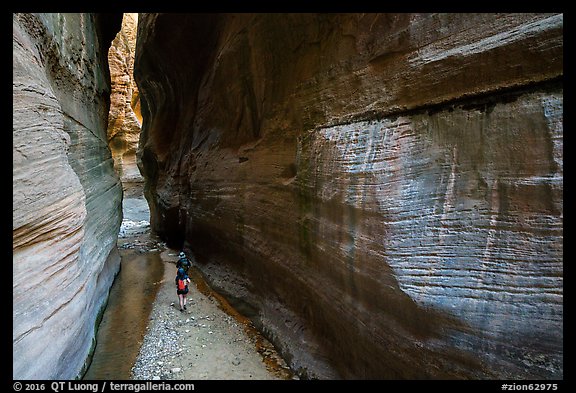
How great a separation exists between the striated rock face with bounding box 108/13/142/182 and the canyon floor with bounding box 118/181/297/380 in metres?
18.9

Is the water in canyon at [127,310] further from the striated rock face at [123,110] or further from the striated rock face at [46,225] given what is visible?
the striated rock face at [123,110]

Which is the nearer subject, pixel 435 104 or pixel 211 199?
pixel 435 104

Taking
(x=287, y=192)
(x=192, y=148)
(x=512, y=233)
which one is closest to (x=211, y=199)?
(x=192, y=148)

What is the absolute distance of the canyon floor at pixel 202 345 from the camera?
5215 mm

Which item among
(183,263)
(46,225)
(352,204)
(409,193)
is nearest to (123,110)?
(183,263)

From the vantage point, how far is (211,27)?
9945 mm

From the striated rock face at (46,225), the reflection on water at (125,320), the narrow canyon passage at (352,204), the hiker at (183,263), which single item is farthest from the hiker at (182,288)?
the striated rock face at (46,225)

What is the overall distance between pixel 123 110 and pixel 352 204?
24304 mm

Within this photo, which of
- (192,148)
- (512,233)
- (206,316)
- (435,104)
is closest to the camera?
(512,233)

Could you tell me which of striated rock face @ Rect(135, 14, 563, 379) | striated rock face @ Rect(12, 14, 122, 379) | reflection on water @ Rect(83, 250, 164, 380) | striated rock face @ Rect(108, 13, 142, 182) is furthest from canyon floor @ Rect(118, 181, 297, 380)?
striated rock face @ Rect(108, 13, 142, 182)

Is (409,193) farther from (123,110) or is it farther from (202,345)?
(123,110)

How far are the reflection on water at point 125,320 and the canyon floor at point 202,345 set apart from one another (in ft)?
0.64
